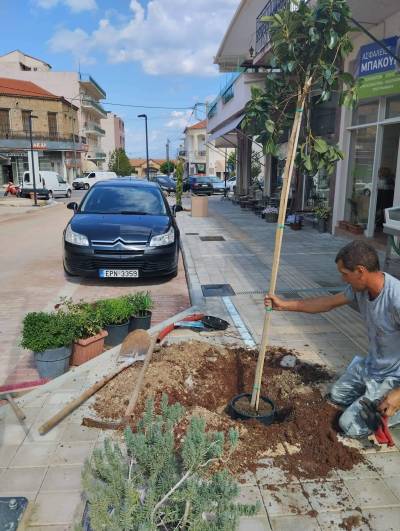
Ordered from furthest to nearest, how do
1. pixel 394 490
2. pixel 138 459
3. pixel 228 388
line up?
pixel 228 388 → pixel 394 490 → pixel 138 459

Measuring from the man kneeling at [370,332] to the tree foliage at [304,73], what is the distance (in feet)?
2.50

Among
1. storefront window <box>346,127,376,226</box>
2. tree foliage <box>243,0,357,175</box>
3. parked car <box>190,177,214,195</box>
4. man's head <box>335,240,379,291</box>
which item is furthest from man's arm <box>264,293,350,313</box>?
parked car <box>190,177,214,195</box>

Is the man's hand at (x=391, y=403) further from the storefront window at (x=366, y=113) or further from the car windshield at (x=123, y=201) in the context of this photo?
the storefront window at (x=366, y=113)

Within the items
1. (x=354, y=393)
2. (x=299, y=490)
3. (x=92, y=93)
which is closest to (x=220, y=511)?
(x=299, y=490)

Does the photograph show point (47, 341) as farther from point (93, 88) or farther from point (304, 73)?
point (93, 88)

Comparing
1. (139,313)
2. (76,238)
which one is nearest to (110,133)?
(76,238)

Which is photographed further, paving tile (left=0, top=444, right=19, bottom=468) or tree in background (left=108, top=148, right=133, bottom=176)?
tree in background (left=108, top=148, right=133, bottom=176)

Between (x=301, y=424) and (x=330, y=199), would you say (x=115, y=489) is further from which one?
(x=330, y=199)

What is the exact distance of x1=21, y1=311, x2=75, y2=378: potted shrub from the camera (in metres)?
4.11

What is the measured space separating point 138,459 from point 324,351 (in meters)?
2.98

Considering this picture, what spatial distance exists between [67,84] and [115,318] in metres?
62.6

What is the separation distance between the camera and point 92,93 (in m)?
67.6

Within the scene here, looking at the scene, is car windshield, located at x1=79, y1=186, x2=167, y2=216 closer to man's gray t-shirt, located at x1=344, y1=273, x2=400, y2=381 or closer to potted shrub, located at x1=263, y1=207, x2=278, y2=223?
man's gray t-shirt, located at x1=344, y1=273, x2=400, y2=381

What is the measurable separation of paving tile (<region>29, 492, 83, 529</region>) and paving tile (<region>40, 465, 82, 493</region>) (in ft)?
0.14
